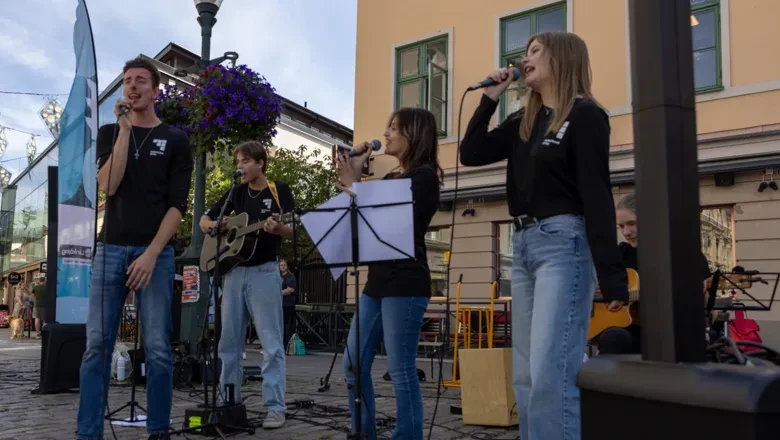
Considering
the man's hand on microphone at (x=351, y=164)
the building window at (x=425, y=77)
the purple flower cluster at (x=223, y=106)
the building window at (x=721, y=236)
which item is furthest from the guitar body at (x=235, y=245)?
the building window at (x=425, y=77)

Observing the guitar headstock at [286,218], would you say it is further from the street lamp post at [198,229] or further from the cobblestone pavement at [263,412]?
the street lamp post at [198,229]

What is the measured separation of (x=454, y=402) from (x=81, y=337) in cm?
423

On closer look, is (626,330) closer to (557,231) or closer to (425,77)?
(557,231)

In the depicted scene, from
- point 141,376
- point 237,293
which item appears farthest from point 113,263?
point 141,376

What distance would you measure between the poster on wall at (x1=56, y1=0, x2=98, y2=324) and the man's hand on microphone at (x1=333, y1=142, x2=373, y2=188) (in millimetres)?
5001

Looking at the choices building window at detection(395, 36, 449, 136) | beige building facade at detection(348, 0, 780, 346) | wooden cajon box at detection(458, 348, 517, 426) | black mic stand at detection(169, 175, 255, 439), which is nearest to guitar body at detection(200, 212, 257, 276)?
black mic stand at detection(169, 175, 255, 439)

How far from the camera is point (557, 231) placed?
2.68m

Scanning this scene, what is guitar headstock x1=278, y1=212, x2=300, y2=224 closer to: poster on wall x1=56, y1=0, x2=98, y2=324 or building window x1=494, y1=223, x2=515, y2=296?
poster on wall x1=56, y1=0, x2=98, y2=324

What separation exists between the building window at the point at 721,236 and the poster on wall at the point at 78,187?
9.52 meters

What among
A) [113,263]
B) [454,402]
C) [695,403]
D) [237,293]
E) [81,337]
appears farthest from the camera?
[81,337]

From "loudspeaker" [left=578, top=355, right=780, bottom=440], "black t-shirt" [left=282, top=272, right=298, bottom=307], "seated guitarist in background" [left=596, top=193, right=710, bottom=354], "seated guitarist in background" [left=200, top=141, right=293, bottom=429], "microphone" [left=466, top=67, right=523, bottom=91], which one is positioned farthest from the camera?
"black t-shirt" [left=282, top=272, right=298, bottom=307]

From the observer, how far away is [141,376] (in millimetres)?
7637

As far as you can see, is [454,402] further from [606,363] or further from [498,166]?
[498,166]

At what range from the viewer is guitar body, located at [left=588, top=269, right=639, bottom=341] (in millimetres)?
4582
